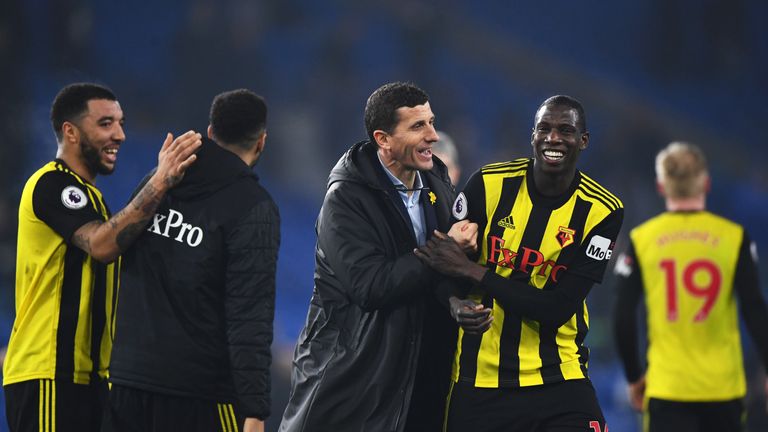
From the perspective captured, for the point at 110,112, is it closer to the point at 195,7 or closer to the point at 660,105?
the point at 195,7

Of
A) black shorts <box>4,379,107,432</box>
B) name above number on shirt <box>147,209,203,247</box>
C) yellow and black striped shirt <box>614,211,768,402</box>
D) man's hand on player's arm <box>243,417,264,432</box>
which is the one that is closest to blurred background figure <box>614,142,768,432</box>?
yellow and black striped shirt <box>614,211,768,402</box>

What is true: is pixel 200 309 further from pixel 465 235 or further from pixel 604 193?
pixel 604 193

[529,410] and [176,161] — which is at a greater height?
[176,161]

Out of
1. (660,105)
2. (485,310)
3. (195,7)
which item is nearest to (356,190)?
(485,310)

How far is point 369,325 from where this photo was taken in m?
3.49

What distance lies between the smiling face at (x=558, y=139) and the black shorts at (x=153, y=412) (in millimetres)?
1315

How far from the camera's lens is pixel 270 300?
11.1 ft

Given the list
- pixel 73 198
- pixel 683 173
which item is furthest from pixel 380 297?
pixel 683 173

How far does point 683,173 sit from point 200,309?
8.02ft

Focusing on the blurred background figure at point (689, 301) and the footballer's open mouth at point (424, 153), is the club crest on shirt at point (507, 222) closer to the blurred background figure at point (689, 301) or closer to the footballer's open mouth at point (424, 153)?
the footballer's open mouth at point (424, 153)

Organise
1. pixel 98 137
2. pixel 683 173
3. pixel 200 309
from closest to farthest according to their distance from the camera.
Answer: pixel 200 309 < pixel 98 137 < pixel 683 173

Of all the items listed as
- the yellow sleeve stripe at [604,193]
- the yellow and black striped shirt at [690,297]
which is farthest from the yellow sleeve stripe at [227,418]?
the yellow and black striped shirt at [690,297]

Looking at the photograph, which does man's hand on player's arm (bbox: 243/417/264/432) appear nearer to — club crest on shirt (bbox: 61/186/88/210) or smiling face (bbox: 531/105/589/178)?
club crest on shirt (bbox: 61/186/88/210)

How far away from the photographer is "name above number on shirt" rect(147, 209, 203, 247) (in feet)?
11.1
